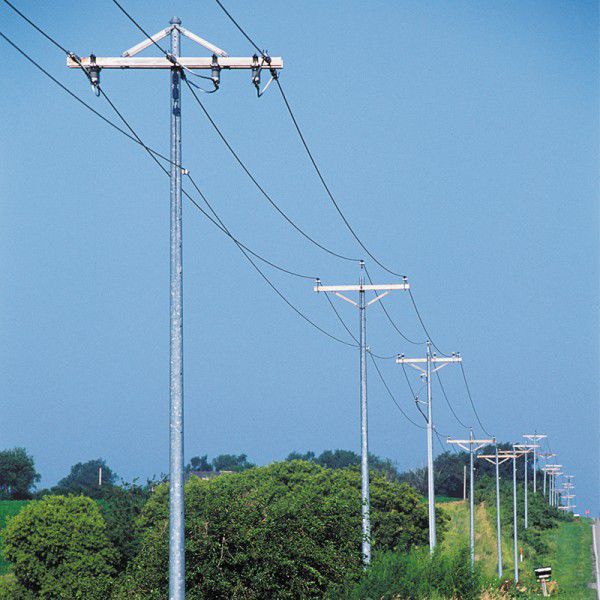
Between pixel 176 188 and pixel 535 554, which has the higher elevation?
pixel 176 188

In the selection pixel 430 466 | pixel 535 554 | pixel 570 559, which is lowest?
pixel 570 559

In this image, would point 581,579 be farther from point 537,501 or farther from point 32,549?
point 537,501

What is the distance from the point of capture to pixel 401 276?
3644 centimetres

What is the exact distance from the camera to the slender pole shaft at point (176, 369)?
16031 millimetres

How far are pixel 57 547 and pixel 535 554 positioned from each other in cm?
5147

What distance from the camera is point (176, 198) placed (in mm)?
17234

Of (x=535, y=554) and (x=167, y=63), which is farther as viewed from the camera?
(x=535, y=554)

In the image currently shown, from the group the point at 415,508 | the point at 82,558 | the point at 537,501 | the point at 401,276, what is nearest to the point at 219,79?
the point at 401,276

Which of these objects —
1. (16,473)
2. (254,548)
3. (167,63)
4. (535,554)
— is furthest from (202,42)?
(16,473)

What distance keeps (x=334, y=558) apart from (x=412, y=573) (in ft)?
11.0

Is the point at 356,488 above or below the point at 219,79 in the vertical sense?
below

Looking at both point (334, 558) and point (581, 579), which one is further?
point (581, 579)

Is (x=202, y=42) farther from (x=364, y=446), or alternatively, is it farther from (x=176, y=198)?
(x=364, y=446)

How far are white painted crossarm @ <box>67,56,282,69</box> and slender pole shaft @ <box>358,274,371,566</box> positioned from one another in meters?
16.4
